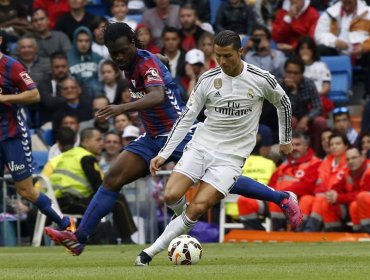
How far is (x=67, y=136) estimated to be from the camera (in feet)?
62.2

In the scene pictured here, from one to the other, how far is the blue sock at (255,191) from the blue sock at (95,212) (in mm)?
1277

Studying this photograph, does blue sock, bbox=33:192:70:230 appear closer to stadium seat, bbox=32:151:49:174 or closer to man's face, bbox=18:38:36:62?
stadium seat, bbox=32:151:49:174

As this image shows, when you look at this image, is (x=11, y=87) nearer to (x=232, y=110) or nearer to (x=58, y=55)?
(x=232, y=110)

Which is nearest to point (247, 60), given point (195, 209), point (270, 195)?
point (270, 195)

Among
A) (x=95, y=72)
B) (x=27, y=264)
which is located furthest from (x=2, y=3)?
(x=27, y=264)

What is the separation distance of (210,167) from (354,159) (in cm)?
614

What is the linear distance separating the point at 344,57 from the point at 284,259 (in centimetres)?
949

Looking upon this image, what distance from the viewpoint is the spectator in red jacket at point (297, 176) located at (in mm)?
17938

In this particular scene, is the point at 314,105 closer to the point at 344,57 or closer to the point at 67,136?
the point at 344,57

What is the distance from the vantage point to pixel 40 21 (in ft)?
71.7

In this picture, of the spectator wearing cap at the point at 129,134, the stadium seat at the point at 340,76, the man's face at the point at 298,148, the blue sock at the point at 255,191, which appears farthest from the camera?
the stadium seat at the point at 340,76

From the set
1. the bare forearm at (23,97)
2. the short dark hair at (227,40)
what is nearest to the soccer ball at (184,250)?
the short dark hair at (227,40)

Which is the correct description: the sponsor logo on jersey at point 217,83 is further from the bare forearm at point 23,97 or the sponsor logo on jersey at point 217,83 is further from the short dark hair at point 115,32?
the bare forearm at point 23,97

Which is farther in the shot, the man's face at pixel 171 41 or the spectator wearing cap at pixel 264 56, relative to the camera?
the man's face at pixel 171 41
